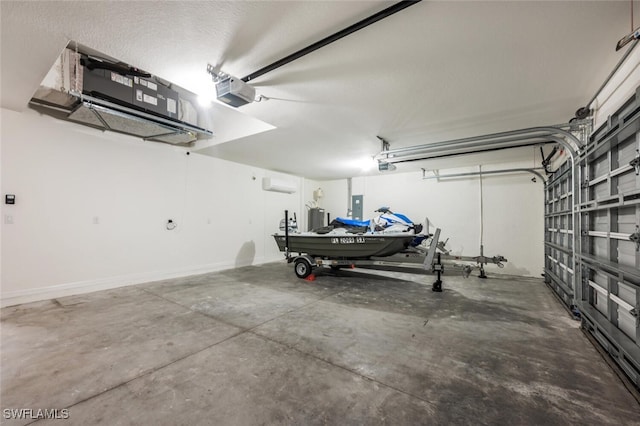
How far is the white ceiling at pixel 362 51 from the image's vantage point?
1.70 m

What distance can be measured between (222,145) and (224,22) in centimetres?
336

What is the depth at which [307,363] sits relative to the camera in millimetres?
1969

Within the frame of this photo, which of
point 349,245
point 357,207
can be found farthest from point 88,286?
point 357,207

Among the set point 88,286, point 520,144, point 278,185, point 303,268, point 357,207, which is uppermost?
point 520,144

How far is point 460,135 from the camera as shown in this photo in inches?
162

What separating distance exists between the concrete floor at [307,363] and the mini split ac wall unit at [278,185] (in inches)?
154

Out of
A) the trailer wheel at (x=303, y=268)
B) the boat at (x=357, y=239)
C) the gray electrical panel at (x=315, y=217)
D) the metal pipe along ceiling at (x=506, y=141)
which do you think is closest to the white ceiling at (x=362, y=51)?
the metal pipe along ceiling at (x=506, y=141)

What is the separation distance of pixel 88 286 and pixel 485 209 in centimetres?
796

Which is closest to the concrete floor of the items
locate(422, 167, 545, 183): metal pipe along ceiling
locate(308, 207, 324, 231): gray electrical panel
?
locate(422, 167, 545, 183): metal pipe along ceiling

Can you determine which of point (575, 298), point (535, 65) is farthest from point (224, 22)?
point (575, 298)

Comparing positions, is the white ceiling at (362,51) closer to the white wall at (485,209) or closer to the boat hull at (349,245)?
the boat hull at (349,245)

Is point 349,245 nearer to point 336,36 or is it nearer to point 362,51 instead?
point 362,51

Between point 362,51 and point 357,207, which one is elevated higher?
point 362,51

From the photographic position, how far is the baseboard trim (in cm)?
339
